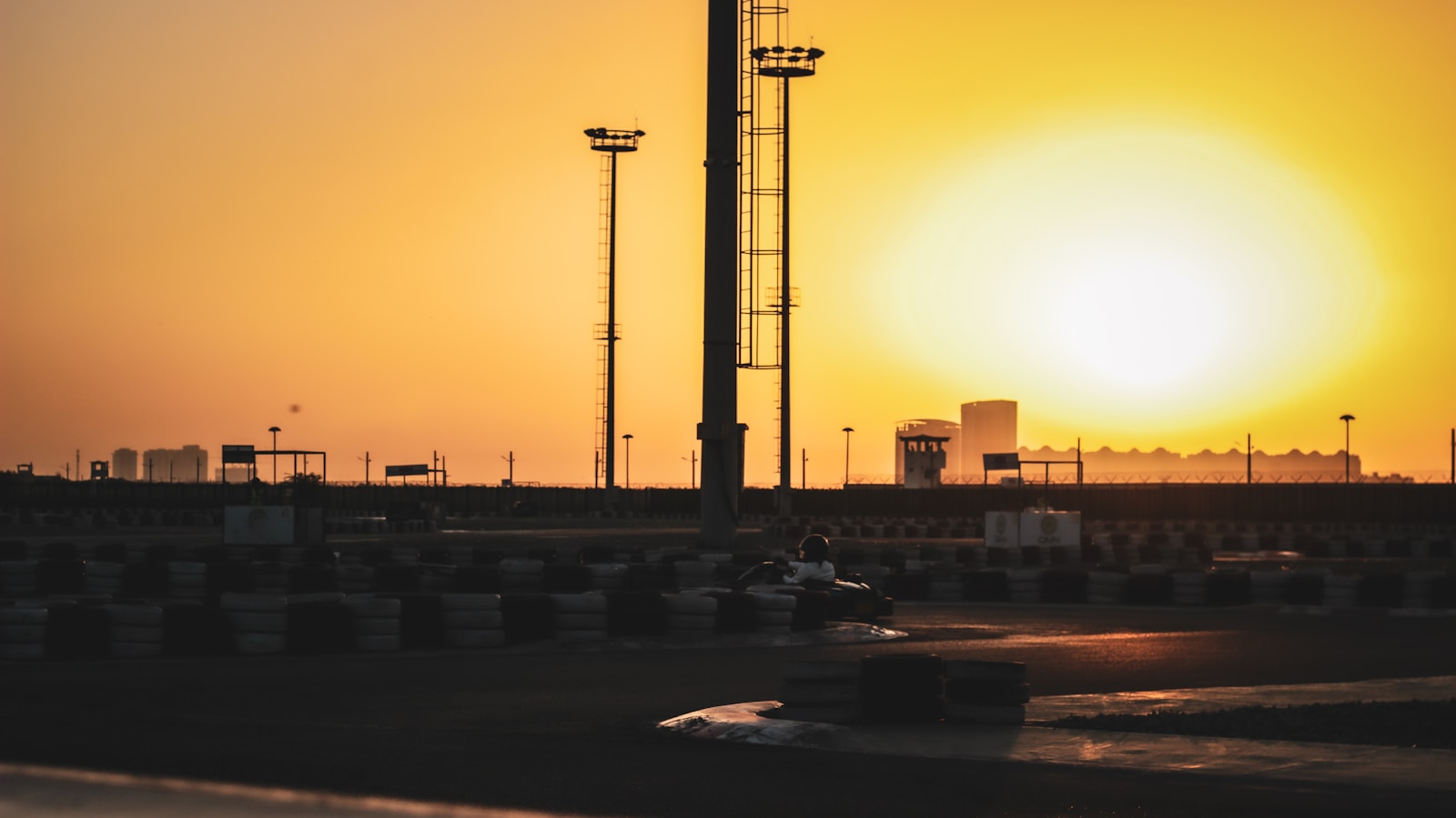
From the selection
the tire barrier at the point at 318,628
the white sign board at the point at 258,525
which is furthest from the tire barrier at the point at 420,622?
the white sign board at the point at 258,525

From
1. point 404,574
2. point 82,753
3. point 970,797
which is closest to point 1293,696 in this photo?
point 970,797

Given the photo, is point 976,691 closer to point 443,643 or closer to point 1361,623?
point 443,643

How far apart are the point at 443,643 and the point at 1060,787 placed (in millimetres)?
9959

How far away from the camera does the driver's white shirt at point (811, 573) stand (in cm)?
2092

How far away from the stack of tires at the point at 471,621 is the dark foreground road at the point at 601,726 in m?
0.44

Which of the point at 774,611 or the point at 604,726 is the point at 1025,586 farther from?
the point at 604,726

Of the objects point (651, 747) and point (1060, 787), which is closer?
point (1060, 787)

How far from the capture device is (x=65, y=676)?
1423cm

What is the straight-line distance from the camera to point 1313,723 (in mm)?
11195

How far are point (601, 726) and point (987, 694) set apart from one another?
103 inches

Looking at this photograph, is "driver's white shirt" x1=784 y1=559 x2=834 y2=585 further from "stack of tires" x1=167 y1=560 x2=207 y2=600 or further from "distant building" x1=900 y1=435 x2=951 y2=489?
"distant building" x1=900 y1=435 x2=951 y2=489

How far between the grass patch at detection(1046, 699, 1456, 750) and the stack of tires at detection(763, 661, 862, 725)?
1.37 metres

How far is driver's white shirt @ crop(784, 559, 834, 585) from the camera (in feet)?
68.6

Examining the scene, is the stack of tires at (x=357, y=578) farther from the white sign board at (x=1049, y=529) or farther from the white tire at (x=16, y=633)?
the white sign board at (x=1049, y=529)
